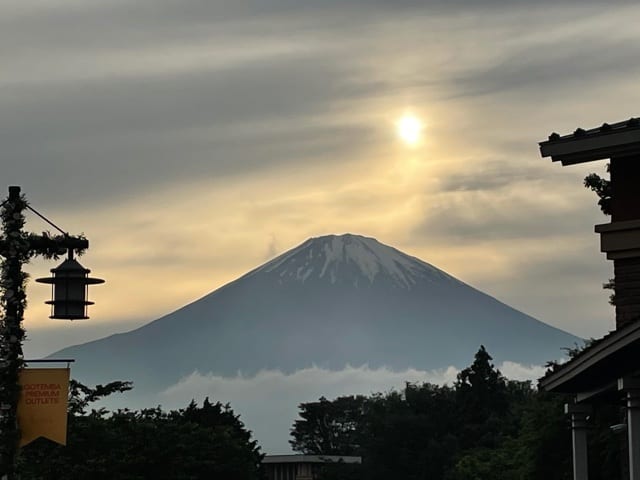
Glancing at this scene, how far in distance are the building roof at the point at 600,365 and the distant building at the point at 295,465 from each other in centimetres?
12287

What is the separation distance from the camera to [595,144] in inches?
935

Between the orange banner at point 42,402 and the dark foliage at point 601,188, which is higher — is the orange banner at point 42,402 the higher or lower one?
the lower one

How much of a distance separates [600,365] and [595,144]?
543 cm

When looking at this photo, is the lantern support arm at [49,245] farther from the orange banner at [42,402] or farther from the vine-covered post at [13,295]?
the orange banner at [42,402]

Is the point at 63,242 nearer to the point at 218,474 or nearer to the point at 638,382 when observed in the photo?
the point at 638,382

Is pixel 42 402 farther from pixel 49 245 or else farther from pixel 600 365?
pixel 600 365

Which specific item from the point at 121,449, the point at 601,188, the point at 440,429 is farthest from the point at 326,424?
the point at 601,188

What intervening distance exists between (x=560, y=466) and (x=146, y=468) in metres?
17.1

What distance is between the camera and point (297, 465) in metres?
150

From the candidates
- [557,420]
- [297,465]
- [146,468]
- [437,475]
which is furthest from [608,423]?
[297,465]

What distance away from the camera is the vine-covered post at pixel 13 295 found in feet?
61.5

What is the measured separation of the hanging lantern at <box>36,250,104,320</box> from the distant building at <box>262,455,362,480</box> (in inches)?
4964

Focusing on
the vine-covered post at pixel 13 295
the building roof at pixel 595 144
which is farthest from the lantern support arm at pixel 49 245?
the building roof at pixel 595 144

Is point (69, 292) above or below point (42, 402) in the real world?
above
